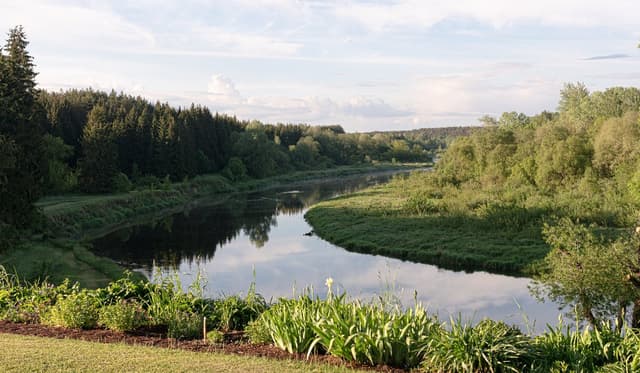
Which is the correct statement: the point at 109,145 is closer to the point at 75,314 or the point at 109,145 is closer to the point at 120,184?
the point at 120,184

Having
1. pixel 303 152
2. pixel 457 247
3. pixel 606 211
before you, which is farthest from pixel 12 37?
pixel 303 152

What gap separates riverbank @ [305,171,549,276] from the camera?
28.7 metres

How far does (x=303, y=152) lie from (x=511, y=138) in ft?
193

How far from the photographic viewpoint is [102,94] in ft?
303

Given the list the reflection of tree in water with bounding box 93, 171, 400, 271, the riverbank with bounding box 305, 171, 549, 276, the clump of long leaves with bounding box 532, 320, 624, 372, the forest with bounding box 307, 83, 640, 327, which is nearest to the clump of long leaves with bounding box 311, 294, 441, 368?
the clump of long leaves with bounding box 532, 320, 624, 372

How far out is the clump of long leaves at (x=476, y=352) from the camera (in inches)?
323

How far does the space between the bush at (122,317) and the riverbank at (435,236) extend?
20.0 metres

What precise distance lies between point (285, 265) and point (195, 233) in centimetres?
1354

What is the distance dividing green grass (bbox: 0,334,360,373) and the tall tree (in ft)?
75.7

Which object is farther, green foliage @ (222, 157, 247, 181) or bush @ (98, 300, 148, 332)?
green foliage @ (222, 157, 247, 181)

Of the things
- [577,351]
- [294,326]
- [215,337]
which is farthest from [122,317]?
[577,351]

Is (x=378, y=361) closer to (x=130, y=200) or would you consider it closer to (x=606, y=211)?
(x=606, y=211)

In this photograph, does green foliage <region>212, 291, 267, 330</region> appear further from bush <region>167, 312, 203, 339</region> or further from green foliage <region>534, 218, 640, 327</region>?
green foliage <region>534, 218, 640, 327</region>

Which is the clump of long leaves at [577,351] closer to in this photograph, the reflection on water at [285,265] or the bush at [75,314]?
the reflection on water at [285,265]
